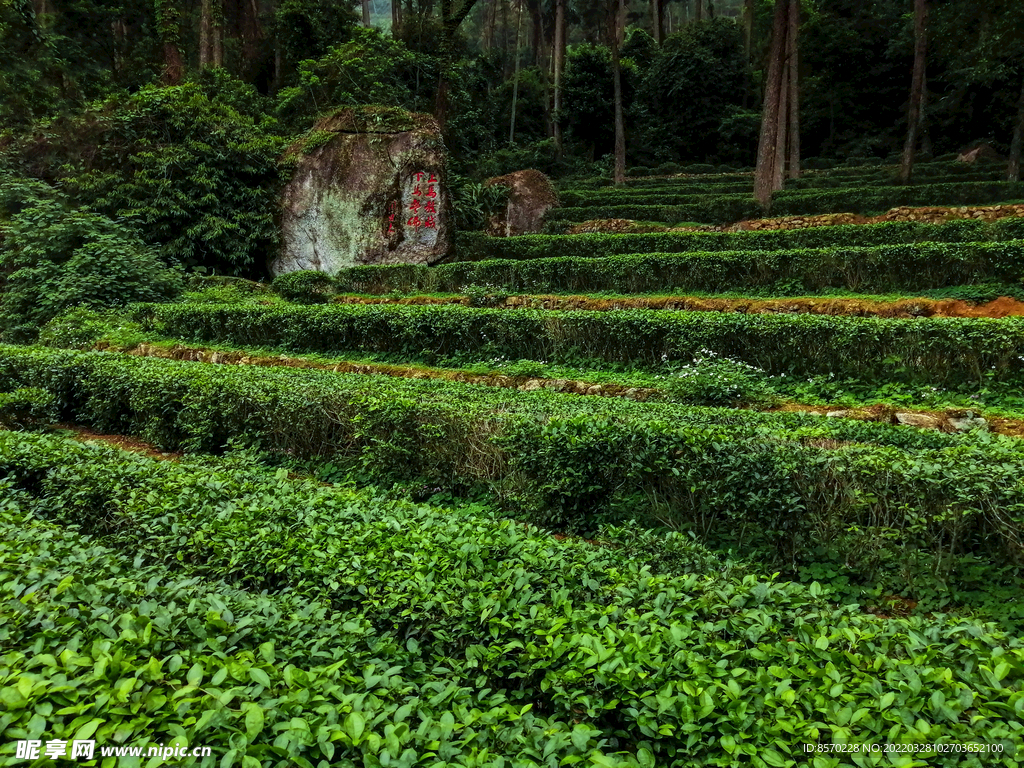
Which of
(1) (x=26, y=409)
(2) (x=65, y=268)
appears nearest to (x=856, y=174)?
(2) (x=65, y=268)

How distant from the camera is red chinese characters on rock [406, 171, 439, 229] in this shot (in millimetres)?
17812

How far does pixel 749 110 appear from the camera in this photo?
3447cm

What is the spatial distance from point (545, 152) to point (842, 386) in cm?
2734

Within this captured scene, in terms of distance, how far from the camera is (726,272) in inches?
485

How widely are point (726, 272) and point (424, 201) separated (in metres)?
9.53

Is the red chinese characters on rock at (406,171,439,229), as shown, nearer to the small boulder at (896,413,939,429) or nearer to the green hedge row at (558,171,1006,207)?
the green hedge row at (558,171,1006,207)

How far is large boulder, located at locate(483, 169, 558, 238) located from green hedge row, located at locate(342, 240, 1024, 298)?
273 inches

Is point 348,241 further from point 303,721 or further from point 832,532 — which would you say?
point 303,721

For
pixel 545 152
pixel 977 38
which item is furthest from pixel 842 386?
pixel 545 152

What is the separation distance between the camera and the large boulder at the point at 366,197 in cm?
1777

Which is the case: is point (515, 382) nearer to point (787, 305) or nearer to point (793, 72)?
point (787, 305)

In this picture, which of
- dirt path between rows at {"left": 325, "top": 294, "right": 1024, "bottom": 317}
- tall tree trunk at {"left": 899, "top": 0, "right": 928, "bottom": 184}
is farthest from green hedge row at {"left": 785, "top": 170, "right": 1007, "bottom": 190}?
dirt path between rows at {"left": 325, "top": 294, "right": 1024, "bottom": 317}

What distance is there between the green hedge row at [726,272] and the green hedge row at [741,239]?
4.09 feet

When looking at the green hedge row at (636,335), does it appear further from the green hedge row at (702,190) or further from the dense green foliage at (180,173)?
the green hedge row at (702,190)
